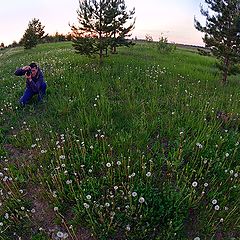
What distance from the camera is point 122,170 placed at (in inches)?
230

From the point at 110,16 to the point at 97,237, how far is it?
477 inches

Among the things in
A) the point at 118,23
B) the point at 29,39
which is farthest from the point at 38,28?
the point at 118,23

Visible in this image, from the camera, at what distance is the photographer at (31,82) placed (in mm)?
9523

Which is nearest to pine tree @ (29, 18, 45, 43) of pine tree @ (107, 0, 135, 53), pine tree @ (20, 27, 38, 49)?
pine tree @ (20, 27, 38, 49)

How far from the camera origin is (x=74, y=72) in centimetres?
1266

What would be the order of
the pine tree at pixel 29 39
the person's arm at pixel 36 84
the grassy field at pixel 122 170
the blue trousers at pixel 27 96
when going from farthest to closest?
1. the pine tree at pixel 29 39
2. the blue trousers at pixel 27 96
3. the person's arm at pixel 36 84
4. the grassy field at pixel 122 170

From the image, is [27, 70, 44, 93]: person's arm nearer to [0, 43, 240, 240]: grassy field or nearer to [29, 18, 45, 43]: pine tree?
[0, 43, 240, 240]: grassy field

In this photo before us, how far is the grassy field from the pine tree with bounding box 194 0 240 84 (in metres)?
4.99

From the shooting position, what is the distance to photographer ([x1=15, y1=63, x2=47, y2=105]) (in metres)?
9.52

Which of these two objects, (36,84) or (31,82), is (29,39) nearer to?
(36,84)

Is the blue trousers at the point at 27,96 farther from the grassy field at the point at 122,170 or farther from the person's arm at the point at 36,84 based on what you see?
the grassy field at the point at 122,170

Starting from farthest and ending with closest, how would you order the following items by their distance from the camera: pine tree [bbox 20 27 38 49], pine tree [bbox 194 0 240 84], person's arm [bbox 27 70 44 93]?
pine tree [bbox 20 27 38 49] < pine tree [bbox 194 0 240 84] < person's arm [bbox 27 70 44 93]

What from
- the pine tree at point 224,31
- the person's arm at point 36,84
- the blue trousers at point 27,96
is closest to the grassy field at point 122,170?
the blue trousers at point 27,96

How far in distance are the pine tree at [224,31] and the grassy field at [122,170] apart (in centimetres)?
499
